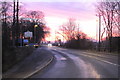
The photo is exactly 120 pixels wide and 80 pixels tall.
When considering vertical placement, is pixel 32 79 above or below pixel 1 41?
below

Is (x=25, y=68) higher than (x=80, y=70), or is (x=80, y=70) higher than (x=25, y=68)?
(x=25, y=68)

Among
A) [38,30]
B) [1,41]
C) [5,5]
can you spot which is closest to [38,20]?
[38,30]

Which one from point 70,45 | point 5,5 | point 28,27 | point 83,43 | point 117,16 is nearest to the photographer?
point 5,5

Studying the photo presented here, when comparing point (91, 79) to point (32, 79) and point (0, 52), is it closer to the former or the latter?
point (32, 79)

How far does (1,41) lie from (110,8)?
4082 cm

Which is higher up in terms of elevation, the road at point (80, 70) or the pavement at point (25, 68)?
the pavement at point (25, 68)

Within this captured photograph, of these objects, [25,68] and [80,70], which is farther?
[80,70]

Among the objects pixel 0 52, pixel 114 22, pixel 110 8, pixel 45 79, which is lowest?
pixel 45 79

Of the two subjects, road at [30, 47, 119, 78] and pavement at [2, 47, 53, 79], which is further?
road at [30, 47, 119, 78]

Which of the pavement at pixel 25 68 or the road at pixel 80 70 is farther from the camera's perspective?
the road at pixel 80 70

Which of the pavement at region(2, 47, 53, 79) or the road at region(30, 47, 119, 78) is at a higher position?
the pavement at region(2, 47, 53, 79)

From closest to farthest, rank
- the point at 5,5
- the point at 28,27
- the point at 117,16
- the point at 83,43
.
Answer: the point at 5,5
the point at 117,16
the point at 83,43
the point at 28,27

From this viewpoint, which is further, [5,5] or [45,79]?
[5,5]

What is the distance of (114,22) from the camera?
50.2 meters
